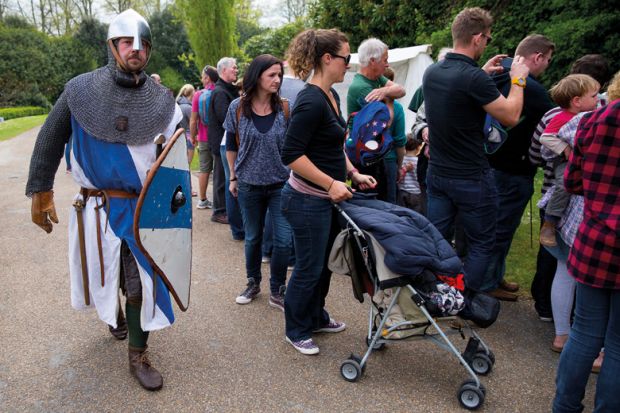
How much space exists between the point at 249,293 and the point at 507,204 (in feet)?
6.90

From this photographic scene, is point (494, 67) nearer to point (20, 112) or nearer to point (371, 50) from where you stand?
point (371, 50)

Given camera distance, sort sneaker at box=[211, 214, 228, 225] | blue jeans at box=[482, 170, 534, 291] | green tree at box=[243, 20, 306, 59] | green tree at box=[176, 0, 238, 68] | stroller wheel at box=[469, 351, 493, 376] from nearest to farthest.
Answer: stroller wheel at box=[469, 351, 493, 376], blue jeans at box=[482, 170, 534, 291], sneaker at box=[211, 214, 228, 225], green tree at box=[176, 0, 238, 68], green tree at box=[243, 20, 306, 59]

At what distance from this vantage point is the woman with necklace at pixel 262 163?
3955 mm

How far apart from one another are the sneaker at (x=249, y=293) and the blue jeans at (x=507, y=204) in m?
1.79

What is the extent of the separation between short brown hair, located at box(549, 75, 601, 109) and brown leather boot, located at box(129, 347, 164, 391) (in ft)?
9.69

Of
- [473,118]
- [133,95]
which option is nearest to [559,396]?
[473,118]

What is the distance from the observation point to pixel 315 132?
2.97m

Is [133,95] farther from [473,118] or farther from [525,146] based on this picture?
[525,146]

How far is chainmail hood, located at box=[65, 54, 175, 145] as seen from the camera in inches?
108

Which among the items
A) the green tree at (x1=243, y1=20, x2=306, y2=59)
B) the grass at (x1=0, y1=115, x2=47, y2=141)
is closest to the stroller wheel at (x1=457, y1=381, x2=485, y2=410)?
the green tree at (x1=243, y1=20, x2=306, y2=59)

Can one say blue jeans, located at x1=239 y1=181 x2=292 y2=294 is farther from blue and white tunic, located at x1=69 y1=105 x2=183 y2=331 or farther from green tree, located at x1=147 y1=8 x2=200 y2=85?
green tree, located at x1=147 y1=8 x2=200 y2=85

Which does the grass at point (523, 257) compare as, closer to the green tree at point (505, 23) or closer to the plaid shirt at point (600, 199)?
the plaid shirt at point (600, 199)

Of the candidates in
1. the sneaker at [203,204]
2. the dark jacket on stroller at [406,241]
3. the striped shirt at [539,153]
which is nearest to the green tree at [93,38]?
the sneaker at [203,204]

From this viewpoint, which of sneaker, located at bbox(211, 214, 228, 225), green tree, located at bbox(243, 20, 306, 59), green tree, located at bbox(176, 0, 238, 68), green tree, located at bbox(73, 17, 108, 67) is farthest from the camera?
green tree, located at bbox(73, 17, 108, 67)
